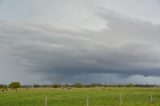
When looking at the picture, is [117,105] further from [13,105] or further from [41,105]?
[13,105]

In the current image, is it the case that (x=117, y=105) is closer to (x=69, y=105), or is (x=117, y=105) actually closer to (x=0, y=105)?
(x=69, y=105)

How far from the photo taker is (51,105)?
61.6 m

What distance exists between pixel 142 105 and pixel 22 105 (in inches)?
790

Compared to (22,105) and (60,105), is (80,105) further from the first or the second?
(22,105)

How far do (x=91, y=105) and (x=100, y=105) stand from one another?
1798mm

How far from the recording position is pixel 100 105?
60.8 meters

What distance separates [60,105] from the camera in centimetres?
6147

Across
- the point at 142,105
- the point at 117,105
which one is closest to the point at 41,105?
the point at 117,105

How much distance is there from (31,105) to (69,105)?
644 centimetres

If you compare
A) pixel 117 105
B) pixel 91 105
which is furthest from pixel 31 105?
pixel 117 105

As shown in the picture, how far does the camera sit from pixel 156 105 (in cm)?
6025

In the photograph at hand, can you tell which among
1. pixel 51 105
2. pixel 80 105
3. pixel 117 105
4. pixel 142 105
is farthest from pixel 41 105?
pixel 142 105

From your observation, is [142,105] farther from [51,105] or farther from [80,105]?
[51,105]

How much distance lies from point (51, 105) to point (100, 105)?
8.15 meters
